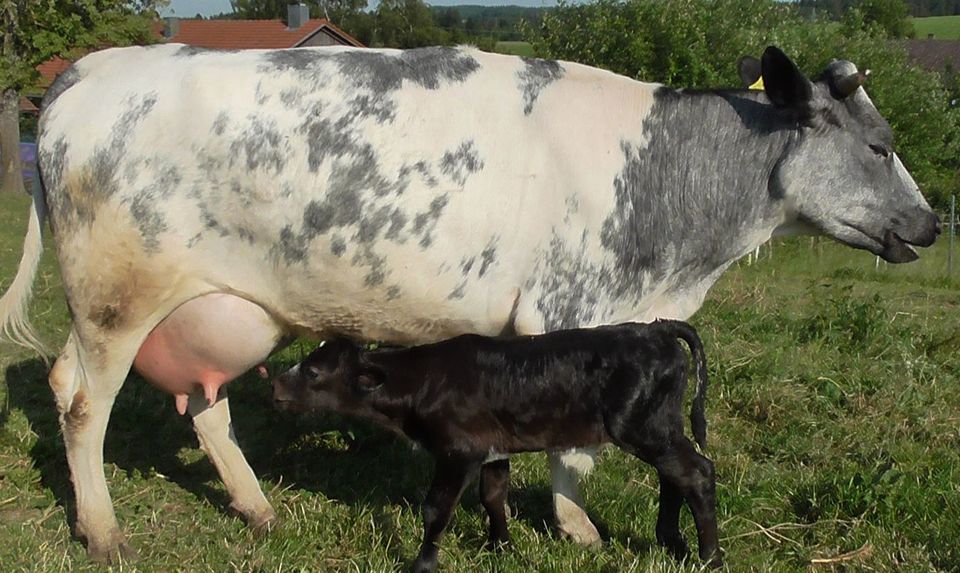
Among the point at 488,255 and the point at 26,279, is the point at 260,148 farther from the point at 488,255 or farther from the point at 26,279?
the point at 26,279

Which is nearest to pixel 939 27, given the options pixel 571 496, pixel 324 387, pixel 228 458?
pixel 571 496

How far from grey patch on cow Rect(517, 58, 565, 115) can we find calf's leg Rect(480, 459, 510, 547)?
1504mm

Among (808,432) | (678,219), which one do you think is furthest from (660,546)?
(808,432)

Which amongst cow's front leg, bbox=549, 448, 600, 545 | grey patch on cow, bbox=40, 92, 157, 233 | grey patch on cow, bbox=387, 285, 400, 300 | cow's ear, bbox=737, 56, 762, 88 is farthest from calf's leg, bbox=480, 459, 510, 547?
cow's ear, bbox=737, 56, 762, 88

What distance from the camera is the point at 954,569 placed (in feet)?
13.2

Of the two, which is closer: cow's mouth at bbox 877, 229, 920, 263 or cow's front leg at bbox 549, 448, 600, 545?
cow's front leg at bbox 549, 448, 600, 545

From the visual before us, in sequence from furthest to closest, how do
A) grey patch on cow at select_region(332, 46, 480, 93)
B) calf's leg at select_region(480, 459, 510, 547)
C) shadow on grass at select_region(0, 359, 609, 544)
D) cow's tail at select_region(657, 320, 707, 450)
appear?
shadow on grass at select_region(0, 359, 609, 544), calf's leg at select_region(480, 459, 510, 547), grey patch on cow at select_region(332, 46, 480, 93), cow's tail at select_region(657, 320, 707, 450)

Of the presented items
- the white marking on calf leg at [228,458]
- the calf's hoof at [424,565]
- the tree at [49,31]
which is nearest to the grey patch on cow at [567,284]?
the calf's hoof at [424,565]

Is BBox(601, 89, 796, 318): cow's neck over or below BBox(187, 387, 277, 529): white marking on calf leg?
over

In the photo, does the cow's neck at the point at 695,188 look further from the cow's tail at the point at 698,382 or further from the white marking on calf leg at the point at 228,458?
the white marking on calf leg at the point at 228,458

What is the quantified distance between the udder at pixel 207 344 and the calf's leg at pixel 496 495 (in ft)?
3.58

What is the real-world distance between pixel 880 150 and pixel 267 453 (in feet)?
11.5

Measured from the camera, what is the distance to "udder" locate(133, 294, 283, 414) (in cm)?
435

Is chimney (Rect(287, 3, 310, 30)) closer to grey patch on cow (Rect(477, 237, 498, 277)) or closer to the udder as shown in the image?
the udder
